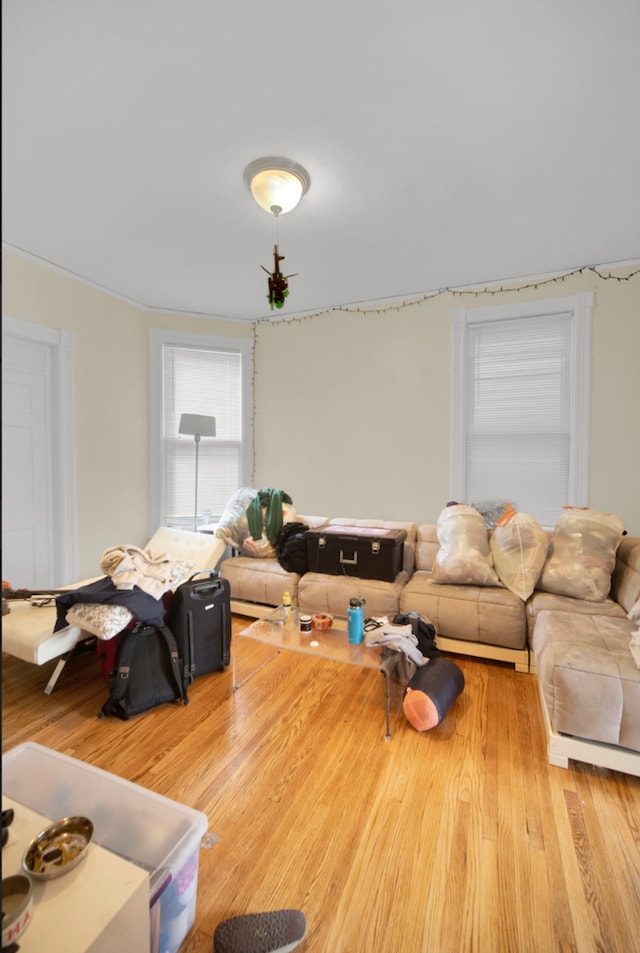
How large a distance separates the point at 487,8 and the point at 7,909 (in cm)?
257

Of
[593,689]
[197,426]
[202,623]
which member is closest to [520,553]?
[593,689]

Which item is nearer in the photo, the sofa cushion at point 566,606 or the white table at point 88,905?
the white table at point 88,905

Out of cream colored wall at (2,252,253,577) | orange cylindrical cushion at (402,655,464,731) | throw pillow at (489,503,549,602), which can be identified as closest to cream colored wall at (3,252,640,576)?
cream colored wall at (2,252,253,577)

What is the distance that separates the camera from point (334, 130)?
1.92m

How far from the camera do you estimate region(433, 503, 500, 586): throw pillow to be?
8.80ft

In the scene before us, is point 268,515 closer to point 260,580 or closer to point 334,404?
point 260,580

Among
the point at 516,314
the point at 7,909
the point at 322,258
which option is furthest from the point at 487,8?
the point at 7,909

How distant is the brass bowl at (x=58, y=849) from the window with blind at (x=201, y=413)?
10.7ft

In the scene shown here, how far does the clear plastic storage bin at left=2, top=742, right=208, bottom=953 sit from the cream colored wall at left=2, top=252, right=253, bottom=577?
2.37 metres

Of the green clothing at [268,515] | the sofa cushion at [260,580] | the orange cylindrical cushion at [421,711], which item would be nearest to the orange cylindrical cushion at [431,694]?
the orange cylindrical cushion at [421,711]

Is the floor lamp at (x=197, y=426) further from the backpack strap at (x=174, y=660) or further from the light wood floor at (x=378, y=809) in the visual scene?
the light wood floor at (x=378, y=809)

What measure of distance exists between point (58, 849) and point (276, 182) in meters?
2.63

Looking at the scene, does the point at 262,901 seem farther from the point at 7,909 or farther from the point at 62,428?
the point at 62,428

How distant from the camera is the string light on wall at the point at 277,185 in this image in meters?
2.12
